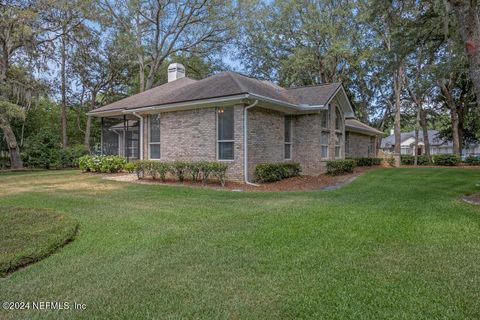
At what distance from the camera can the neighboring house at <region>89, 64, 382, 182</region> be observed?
36.2 ft

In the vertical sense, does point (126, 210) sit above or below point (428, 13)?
below

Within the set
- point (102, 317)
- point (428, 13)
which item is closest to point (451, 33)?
point (428, 13)

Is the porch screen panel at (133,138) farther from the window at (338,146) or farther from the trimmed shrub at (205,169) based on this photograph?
the window at (338,146)

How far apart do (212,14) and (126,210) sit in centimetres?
2188

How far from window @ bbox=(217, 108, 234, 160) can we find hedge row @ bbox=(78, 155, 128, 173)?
590cm

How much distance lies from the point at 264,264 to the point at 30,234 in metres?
3.79

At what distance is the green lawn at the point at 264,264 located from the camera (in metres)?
2.76

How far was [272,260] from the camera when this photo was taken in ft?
12.5

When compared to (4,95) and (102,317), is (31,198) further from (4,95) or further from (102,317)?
(4,95)

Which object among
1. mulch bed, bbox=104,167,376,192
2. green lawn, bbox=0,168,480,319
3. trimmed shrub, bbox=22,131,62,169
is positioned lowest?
green lawn, bbox=0,168,480,319

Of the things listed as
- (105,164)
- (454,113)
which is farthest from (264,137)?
(454,113)

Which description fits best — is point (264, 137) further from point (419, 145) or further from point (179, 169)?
point (419, 145)

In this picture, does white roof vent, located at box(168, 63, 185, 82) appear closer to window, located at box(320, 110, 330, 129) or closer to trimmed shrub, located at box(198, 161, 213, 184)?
window, located at box(320, 110, 330, 129)

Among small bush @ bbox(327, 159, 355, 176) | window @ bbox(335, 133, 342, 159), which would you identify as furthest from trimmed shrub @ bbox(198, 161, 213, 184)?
window @ bbox(335, 133, 342, 159)
